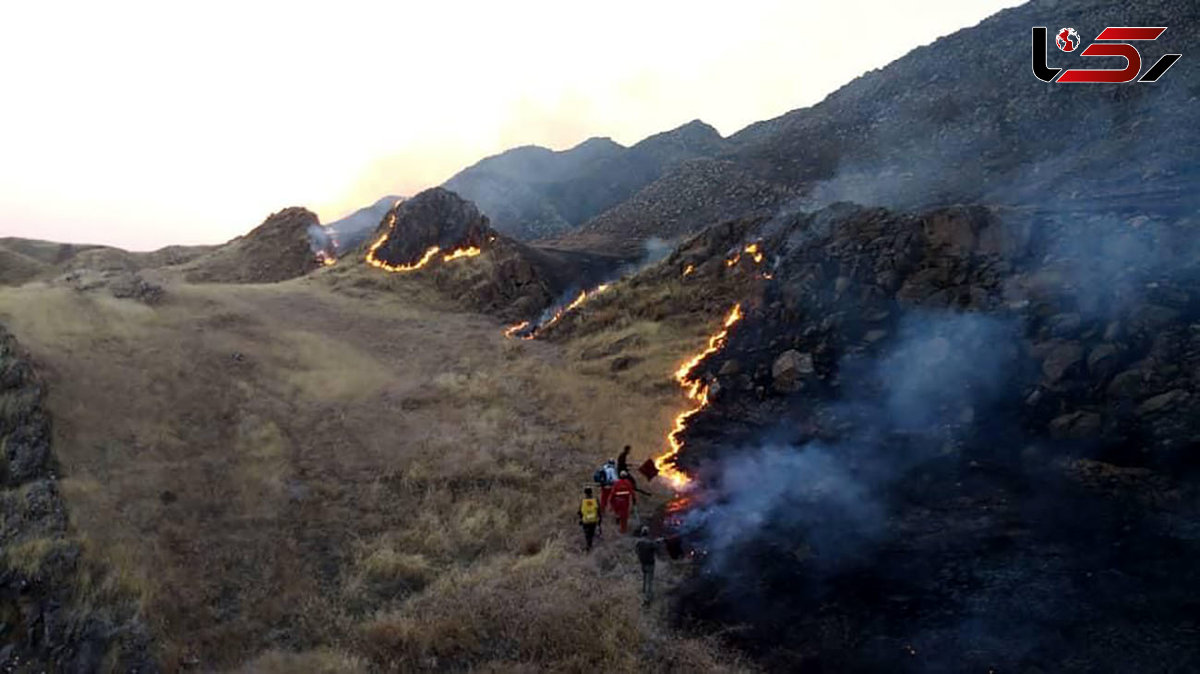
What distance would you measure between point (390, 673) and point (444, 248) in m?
31.8

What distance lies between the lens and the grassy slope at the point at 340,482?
11.0 meters

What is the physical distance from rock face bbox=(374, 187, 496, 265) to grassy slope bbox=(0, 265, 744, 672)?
12381 mm

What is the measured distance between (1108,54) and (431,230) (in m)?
40.0

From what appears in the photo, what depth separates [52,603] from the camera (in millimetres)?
10391

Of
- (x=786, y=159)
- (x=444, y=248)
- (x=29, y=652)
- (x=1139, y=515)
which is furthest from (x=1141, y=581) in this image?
(x=786, y=159)

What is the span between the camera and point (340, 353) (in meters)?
26.4

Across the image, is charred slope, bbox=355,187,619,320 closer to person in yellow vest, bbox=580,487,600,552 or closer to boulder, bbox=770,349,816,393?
boulder, bbox=770,349,816,393

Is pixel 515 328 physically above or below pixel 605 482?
above

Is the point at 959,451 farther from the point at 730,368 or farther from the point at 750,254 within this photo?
the point at 750,254

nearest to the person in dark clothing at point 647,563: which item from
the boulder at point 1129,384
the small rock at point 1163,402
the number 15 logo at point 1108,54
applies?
the small rock at point 1163,402

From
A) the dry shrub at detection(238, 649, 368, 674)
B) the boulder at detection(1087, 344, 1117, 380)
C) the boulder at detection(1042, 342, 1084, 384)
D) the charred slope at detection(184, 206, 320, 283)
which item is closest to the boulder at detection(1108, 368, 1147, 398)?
the boulder at detection(1087, 344, 1117, 380)

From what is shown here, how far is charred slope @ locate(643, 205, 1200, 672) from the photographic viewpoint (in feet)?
34.4

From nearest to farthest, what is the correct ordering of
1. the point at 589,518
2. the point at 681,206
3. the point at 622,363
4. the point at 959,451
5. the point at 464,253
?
1. the point at 589,518
2. the point at 959,451
3. the point at 622,363
4. the point at 464,253
5. the point at 681,206

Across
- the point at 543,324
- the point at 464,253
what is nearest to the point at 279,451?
the point at 543,324
